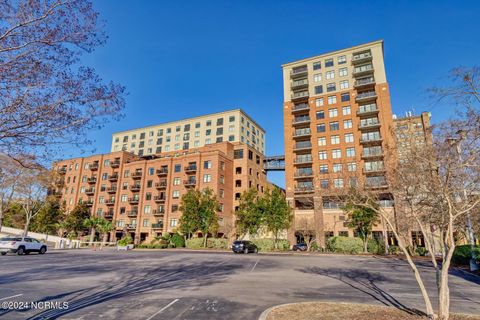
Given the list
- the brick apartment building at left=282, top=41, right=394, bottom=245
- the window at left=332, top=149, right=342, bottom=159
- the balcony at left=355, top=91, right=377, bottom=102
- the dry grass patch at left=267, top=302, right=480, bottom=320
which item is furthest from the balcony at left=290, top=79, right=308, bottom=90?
the dry grass patch at left=267, top=302, right=480, bottom=320

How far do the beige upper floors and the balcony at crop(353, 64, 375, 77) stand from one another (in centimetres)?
2765

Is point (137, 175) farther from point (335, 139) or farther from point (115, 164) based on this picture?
point (335, 139)

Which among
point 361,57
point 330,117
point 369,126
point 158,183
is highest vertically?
point 361,57

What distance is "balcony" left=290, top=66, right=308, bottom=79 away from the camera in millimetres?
57125

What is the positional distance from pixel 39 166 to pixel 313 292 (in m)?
10.2

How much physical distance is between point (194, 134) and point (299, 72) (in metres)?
30.4

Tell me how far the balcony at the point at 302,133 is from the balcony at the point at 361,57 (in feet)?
52.1

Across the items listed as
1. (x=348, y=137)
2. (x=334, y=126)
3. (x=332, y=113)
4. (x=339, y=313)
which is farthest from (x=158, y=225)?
(x=339, y=313)

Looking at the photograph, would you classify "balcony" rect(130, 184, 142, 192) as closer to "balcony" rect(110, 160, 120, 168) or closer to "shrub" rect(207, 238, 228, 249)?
"balcony" rect(110, 160, 120, 168)

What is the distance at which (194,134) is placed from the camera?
234 ft

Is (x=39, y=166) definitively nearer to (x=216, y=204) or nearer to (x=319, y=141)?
(x=216, y=204)

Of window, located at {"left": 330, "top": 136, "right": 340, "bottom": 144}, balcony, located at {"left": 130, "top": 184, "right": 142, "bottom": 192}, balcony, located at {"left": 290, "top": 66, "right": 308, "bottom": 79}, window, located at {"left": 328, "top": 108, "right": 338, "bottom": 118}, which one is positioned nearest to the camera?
window, located at {"left": 330, "top": 136, "right": 340, "bottom": 144}

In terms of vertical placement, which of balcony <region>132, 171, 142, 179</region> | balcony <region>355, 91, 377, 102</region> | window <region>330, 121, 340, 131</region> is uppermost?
balcony <region>355, 91, 377, 102</region>

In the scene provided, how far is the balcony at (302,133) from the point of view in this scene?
53250 millimetres
